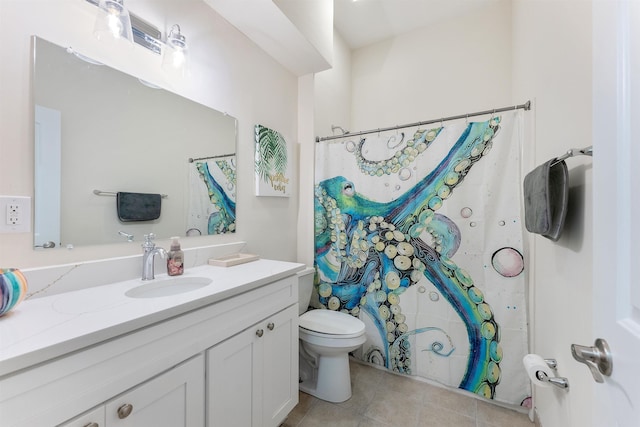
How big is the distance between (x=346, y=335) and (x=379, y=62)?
266cm

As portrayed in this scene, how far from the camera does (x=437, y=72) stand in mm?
2506

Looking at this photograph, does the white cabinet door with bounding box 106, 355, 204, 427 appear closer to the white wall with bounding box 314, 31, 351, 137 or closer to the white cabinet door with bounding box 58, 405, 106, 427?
the white cabinet door with bounding box 58, 405, 106, 427

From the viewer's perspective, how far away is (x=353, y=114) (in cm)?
293

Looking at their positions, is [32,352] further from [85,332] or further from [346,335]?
[346,335]

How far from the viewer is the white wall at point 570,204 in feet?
2.93

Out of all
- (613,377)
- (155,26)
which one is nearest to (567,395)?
(613,377)

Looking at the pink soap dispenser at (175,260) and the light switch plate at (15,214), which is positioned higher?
the light switch plate at (15,214)

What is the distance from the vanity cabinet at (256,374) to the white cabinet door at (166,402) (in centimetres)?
5

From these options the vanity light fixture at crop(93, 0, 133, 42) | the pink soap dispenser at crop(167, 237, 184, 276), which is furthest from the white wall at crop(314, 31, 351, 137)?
the pink soap dispenser at crop(167, 237, 184, 276)

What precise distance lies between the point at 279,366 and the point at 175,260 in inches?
28.7

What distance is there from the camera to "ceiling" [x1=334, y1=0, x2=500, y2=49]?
2.30m

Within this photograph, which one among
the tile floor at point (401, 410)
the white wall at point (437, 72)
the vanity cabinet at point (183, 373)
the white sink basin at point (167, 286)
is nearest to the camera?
the vanity cabinet at point (183, 373)

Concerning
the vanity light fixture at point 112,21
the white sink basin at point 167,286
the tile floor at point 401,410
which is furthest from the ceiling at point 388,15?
the tile floor at point 401,410

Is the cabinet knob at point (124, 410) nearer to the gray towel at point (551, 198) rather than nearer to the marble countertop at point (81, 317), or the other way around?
the marble countertop at point (81, 317)
